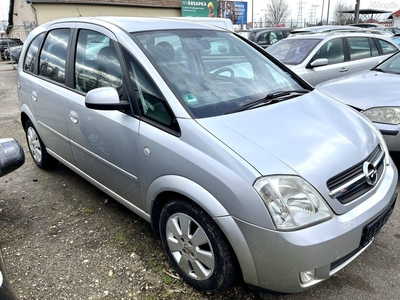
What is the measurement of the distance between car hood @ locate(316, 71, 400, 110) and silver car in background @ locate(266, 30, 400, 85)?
1.60 meters

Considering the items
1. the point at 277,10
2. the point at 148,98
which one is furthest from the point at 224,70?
the point at 277,10

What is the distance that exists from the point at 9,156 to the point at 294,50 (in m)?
5.78

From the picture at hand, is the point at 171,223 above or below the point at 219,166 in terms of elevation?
below

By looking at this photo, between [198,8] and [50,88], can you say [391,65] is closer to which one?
[50,88]

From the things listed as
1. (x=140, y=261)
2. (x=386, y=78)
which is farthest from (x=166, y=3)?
(x=140, y=261)

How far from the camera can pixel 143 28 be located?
8.49 ft

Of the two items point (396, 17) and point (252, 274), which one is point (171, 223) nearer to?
point (252, 274)

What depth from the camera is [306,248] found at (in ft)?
5.48

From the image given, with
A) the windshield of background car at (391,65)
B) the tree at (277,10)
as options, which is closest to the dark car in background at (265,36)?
the windshield of background car at (391,65)

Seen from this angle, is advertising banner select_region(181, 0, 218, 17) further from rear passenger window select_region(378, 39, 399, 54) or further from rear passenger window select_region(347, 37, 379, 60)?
rear passenger window select_region(347, 37, 379, 60)

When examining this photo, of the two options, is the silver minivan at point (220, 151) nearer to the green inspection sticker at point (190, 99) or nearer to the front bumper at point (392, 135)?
the green inspection sticker at point (190, 99)

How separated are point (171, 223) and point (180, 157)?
0.49m

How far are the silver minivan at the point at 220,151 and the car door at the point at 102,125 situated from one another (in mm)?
14

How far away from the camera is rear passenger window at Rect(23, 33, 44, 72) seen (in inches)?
144
